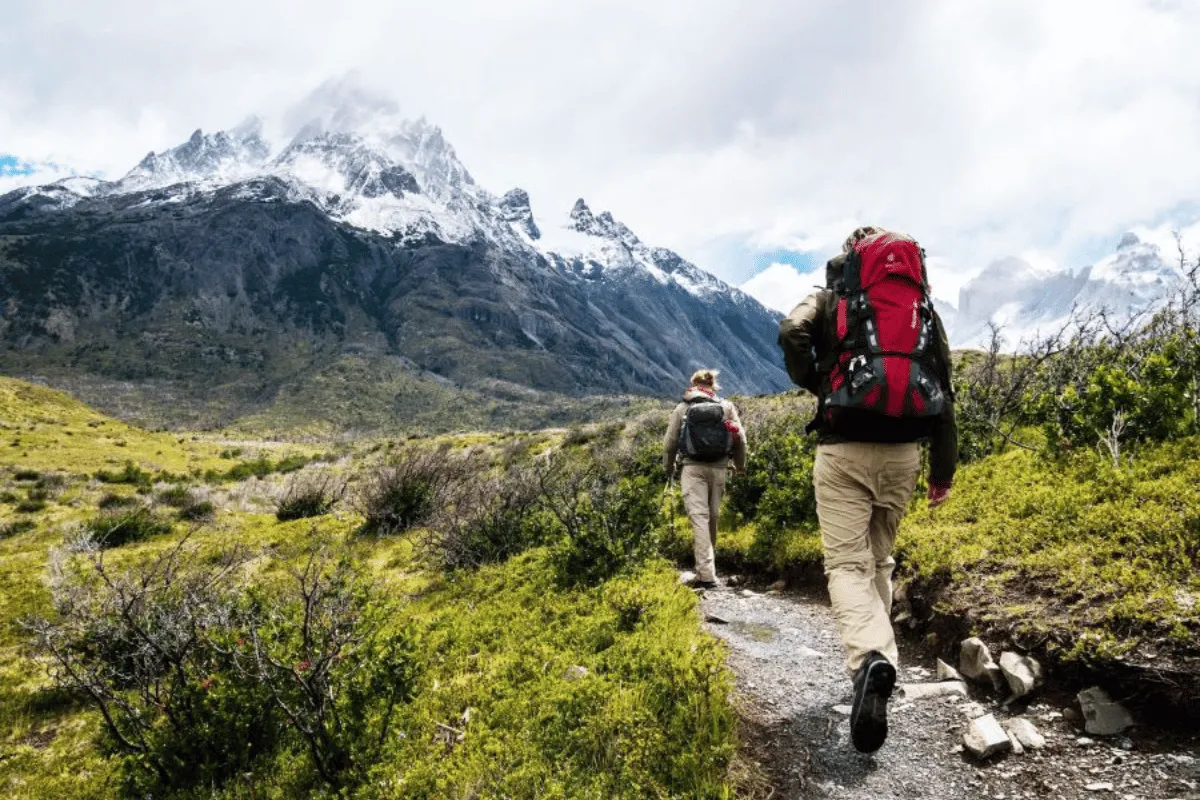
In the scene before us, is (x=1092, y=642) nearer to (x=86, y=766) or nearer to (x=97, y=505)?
(x=86, y=766)

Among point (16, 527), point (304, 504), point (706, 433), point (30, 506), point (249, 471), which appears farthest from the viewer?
point (249, 471)

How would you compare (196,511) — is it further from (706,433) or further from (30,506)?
(706,433)

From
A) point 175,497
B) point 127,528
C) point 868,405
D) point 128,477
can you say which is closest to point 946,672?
point 868,405

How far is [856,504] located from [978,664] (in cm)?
148

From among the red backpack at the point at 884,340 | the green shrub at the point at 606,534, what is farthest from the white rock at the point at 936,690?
A: the green shrub at the point at 606,534

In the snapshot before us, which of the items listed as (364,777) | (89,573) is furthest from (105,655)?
(89,573)

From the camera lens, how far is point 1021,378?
10.6m

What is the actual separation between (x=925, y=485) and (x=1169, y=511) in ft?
12.2

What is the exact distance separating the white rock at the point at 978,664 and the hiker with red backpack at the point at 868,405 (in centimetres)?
96

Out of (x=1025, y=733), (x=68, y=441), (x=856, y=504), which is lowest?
(x=1025, y=733)

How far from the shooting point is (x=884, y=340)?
3729 mm

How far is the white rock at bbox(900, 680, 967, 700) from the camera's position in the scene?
4.12 meters

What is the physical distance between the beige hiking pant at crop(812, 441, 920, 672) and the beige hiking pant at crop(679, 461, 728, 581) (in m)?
3.41

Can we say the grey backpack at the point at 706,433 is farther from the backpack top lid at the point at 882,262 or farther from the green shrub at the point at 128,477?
the green shrub at the point at 128,477
